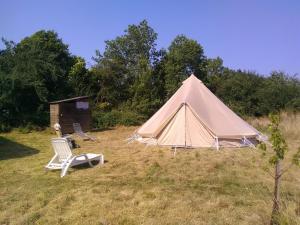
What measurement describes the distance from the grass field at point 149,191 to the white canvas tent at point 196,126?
4.62 feet

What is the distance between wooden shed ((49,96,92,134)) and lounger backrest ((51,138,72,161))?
26.7 ft

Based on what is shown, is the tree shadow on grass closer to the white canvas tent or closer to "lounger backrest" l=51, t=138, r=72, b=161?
"lounger backrest" l=51, t=138, r=72, b=161

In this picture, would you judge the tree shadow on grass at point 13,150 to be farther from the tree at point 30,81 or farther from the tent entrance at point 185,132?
the tree at point 30,81

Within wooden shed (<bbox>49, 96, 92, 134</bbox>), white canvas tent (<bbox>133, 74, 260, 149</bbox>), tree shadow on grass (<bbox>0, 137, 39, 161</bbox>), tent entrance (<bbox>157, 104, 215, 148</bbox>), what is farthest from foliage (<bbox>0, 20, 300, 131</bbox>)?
tent entrance (<bbox>157, 104, 215, 148</bbox>)

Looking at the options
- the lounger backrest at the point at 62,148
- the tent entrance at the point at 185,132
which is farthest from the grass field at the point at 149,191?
the tent entrance at the point at 185,132

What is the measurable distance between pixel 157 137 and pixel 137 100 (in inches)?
416

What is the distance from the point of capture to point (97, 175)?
6695mm

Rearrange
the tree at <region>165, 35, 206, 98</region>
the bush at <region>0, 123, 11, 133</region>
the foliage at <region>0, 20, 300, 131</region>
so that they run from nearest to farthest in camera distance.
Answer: the bush at <region>0, 123, 11, 133</region> → the foliage at <region>0, 20, 300, 131</region> → the tree at <region>165, 35, 206, 98</region>

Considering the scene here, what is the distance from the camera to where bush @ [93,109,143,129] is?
19.0 m

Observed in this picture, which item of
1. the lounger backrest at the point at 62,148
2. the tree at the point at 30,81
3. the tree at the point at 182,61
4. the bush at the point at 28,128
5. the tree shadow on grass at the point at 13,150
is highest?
the tree at the point at 182,61

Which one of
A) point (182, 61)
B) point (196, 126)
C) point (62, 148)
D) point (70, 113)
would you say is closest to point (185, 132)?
point (196, 126)

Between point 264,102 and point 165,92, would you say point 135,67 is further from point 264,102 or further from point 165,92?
point 264,102

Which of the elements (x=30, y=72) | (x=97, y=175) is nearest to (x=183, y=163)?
(x=97, y=175)

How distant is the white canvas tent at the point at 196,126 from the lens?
10.3 metres
